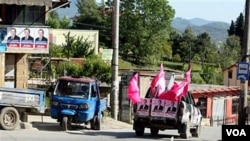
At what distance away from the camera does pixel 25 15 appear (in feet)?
97.3

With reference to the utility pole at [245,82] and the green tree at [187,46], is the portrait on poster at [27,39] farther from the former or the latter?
the green tree at [187,46]

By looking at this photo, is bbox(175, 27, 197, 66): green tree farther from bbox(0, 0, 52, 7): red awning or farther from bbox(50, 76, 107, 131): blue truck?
bbox(50, 76, 107, 131): blue truck

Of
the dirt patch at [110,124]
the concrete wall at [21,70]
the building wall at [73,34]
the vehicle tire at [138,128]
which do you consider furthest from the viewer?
the building wall at [73,34]

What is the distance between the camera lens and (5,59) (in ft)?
99.6

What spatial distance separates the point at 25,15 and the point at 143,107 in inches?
402

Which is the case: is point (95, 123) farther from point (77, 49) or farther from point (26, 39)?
point (77, 49)

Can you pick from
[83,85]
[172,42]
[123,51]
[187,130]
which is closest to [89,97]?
[83,85]

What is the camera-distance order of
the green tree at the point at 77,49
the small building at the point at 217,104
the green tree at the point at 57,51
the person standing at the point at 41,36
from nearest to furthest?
the person standing at the point at 41,36 < the small building at the point at 217,104 < the green tree at the point at 57,51 < the green tree at the point at 77,49

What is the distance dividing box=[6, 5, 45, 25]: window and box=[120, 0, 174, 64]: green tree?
2947 inches

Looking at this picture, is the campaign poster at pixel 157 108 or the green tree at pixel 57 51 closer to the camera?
the campaign poster at pixel 157 108

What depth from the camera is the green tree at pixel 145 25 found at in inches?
4154

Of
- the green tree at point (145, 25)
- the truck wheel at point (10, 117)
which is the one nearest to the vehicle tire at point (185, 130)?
the truck wheel at point (10, 117)

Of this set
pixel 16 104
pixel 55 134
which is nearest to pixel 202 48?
pixel 16 104

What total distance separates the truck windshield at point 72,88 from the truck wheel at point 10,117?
2564mm
